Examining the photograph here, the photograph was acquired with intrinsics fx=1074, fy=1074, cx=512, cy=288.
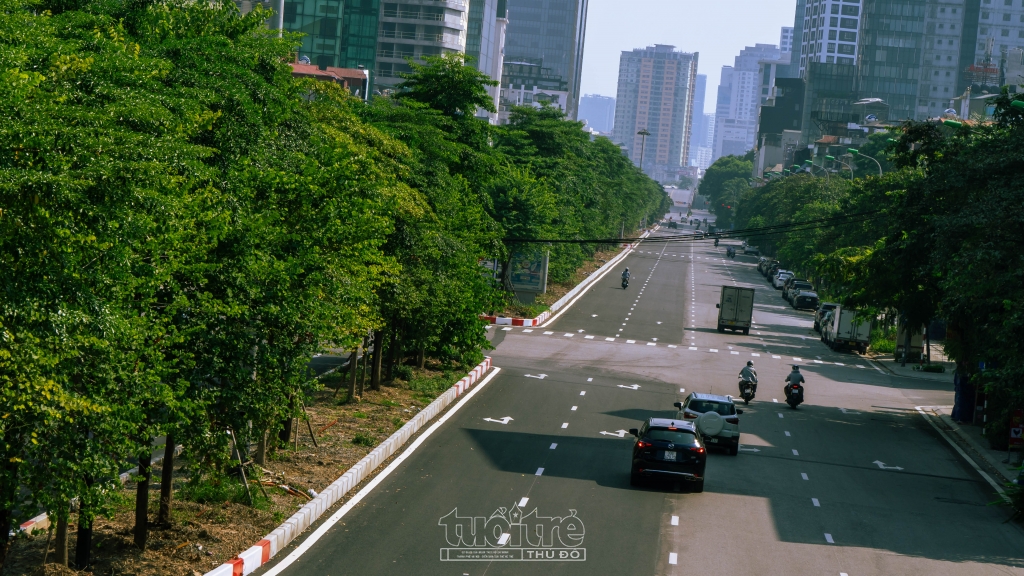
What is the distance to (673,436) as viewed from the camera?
67.0 ft

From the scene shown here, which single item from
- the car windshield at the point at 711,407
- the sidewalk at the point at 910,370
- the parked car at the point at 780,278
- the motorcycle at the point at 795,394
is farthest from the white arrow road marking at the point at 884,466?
the parked car at the point at 780,278

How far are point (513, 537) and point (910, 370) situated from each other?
35.0m

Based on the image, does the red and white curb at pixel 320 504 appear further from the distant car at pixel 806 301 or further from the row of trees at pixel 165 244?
the distant car at pixel 806 301

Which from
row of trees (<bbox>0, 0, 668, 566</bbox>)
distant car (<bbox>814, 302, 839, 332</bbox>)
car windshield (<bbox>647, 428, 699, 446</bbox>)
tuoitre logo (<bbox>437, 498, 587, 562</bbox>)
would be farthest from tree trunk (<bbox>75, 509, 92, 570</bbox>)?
distant car (<bbox>814, 302, 839, 332</bbox>)

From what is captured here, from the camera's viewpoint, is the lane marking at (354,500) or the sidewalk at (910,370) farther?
the sidewalk at (910,370)

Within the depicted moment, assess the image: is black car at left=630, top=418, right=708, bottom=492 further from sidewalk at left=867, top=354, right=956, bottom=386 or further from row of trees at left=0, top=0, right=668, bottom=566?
sidewalk at left=867, top=354, right=956, bottom=386

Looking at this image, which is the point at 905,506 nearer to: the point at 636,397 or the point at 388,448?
the point at 388,448

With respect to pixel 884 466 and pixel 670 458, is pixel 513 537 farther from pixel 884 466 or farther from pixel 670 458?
pixel 884 466

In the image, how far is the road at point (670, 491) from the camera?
15.8 m

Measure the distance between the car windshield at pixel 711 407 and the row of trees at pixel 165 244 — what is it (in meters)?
6.96

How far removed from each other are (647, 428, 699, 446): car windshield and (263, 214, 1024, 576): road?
3.30 ft

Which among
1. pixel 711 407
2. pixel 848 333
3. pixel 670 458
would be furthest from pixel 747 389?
pixel 848 333

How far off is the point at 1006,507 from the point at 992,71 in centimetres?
15929

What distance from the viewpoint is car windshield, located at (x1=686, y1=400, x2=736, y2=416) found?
84.7 ft
